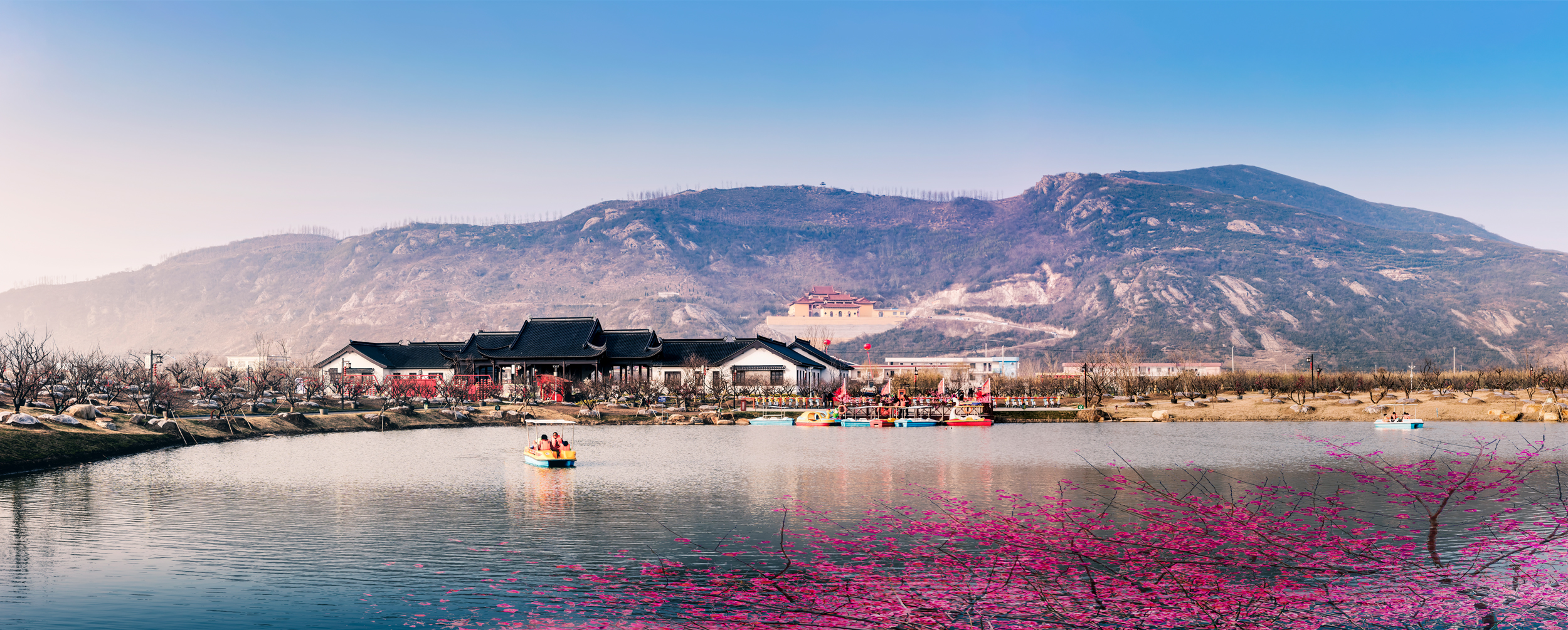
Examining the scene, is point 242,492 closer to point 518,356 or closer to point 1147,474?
point 1147,474

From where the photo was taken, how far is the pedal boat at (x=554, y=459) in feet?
142

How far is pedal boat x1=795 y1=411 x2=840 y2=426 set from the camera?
253 ft

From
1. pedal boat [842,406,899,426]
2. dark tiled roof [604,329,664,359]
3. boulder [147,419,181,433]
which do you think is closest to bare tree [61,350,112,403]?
boulder [147,419,181,433]

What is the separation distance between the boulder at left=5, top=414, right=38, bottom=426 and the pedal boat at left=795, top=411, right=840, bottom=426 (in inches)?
1844

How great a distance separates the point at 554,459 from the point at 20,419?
887 inches

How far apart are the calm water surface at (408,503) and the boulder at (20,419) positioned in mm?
3862

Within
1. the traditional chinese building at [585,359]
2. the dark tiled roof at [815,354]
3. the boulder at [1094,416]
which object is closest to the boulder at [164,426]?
the traditional chinese building at [585,359]

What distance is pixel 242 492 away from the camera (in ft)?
112

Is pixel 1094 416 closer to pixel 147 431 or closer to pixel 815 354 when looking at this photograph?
pixel 815 354

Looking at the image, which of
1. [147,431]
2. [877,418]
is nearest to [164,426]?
[147,431]

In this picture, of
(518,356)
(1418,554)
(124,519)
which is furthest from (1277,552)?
(518,356)

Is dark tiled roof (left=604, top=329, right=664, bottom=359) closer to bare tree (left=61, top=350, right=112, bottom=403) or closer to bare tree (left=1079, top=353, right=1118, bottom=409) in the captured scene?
bare tree (left=1079, top=353, right=1118, bottom=409)

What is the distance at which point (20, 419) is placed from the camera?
4359 centimetres

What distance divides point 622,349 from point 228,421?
171 ft
